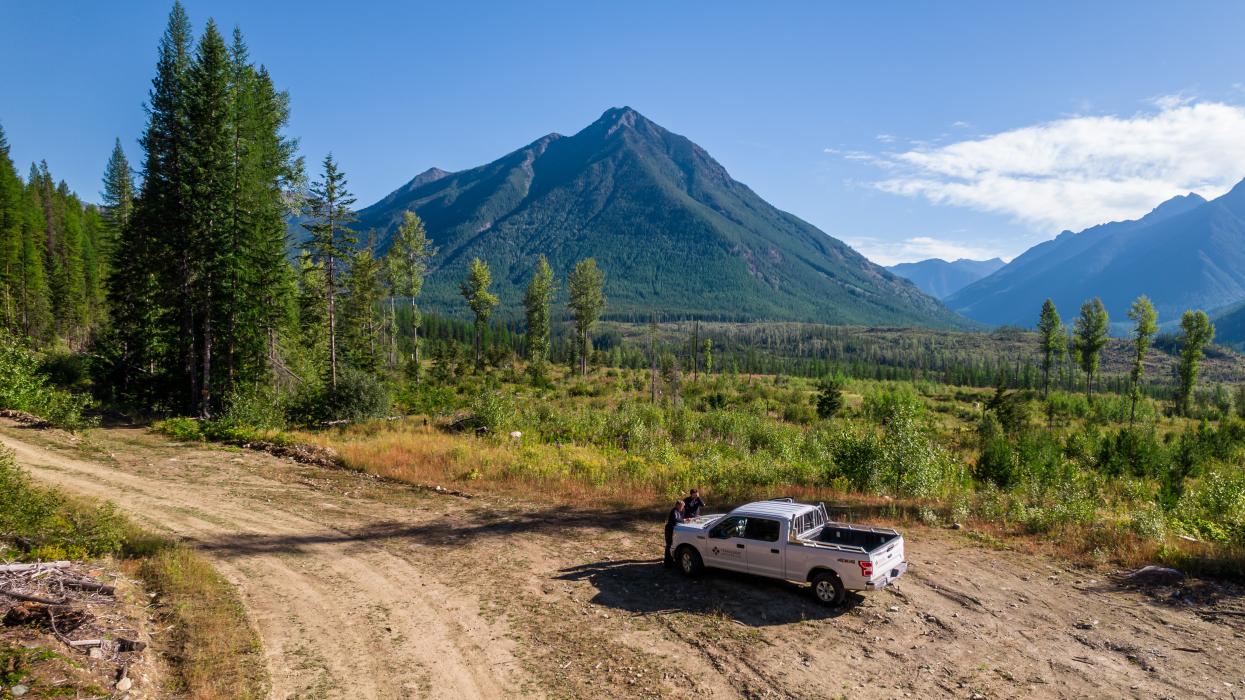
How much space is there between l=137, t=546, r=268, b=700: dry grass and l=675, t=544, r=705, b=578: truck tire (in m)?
8.71

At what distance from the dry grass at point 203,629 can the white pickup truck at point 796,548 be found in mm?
8917

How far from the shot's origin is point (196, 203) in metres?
31.1

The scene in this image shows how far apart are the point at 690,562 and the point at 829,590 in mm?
3249

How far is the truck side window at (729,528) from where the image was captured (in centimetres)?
1414

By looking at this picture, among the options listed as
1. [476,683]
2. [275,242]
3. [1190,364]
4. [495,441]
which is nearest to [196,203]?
[275,242]

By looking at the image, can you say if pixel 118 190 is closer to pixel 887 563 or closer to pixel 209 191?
pixel 209 191

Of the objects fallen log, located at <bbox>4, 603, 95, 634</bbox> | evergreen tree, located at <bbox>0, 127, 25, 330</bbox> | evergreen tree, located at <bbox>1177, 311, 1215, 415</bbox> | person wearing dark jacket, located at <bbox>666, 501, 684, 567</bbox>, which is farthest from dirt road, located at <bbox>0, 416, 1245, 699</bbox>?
evergreen tree, located at <bbox>1177, 311, 1215, 415</bbox>

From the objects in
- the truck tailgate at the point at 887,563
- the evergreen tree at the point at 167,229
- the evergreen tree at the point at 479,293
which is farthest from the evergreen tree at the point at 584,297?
the truck tailgate at the point at 887,563

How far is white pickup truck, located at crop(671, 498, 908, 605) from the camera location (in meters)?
12.5

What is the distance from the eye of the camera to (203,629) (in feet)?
36.3

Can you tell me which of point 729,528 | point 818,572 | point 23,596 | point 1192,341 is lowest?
point 818,572

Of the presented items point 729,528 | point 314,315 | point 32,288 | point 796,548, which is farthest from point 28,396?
point 32,288

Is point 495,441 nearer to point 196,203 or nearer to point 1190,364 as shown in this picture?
point 196,203

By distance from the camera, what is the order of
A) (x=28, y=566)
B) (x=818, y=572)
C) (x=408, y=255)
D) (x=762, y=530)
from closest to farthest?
(x=28, y=566)
(x=818, y=572)
(x=762, y=530)
(x=408, y=255)
